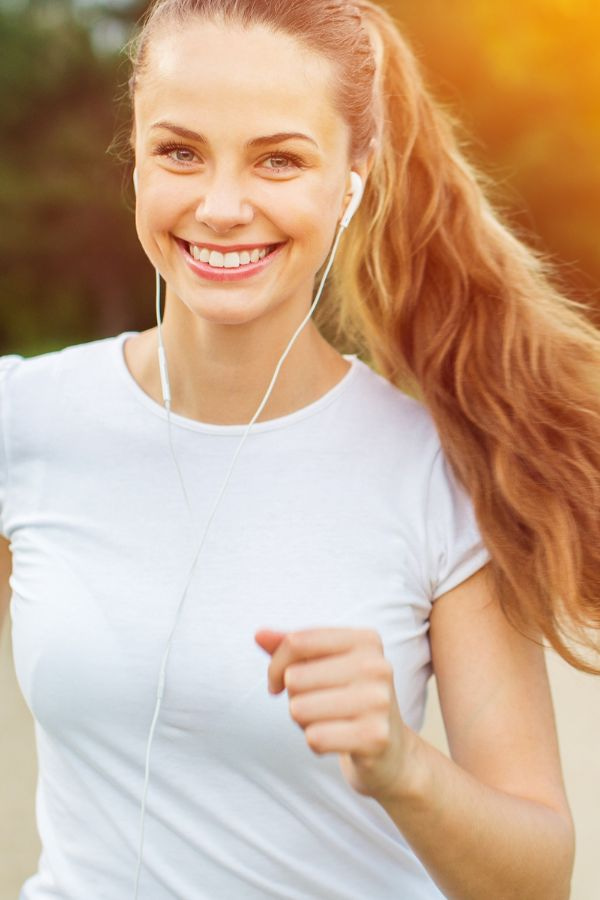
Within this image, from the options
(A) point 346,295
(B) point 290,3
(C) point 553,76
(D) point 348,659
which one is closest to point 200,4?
(B) point 290,3

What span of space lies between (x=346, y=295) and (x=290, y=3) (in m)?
0.43

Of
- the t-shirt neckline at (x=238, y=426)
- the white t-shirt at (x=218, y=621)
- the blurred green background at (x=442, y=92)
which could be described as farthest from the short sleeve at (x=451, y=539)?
the blurred green background at (x=442, y=92)

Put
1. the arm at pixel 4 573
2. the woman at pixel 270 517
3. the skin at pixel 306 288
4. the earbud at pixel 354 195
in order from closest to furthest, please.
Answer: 1. the skin at pixel 306 288
2. the woman at pixel 270 517
3. the earbud at pixel 354 195
4. the arm at pixel 4 573

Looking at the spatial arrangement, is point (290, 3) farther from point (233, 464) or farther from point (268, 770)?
point (268, 770)

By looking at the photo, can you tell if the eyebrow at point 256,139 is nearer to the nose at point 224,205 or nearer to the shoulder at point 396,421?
the nose at point 224,205

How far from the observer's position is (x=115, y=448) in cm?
157

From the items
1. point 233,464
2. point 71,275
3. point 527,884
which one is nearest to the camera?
point 527,884

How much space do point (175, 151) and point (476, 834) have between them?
75 cm

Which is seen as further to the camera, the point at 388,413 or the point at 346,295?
the point at 346,295

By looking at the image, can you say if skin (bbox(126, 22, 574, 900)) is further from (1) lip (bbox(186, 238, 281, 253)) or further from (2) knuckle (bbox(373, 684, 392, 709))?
(2) knuckle (bbox(373, 684, 392, 709))

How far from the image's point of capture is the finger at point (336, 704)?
1.02m

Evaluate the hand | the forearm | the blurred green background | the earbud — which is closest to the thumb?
the hand

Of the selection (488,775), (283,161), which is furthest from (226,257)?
(488,775)

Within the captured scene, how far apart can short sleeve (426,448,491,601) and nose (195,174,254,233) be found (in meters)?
0.38
